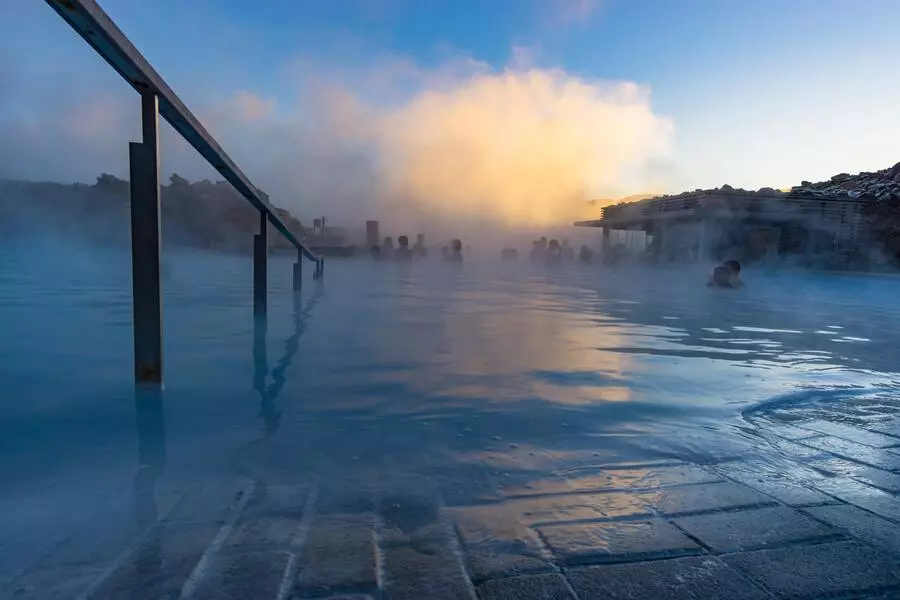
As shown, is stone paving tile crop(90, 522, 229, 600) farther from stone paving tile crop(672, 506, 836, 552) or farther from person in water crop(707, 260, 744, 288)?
person in water crop(707, 260, 744, 288)

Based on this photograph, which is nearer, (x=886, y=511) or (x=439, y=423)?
(x=886, y=511)

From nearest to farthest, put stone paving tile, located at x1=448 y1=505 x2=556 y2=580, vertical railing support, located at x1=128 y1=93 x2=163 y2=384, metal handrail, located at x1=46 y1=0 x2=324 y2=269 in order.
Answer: stone paving tile, located at x1=448 y1=505 x2=556 y2=580 < metal handrail, located at x1=46 y1=0 x2=324 y2=269 < vertical railing support, located at x1=128 y1=93 x2=163 y2=384

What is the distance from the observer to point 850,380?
4016mm

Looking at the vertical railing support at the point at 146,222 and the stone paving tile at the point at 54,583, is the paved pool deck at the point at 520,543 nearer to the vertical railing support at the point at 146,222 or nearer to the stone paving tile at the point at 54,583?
the stone paving tile at the point at 54,583

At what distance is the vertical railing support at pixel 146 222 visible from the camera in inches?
119

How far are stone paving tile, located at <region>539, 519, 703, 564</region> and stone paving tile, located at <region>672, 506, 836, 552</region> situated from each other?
7 cm

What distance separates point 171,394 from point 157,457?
3.52 ft

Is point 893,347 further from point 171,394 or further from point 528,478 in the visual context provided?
point 171,394

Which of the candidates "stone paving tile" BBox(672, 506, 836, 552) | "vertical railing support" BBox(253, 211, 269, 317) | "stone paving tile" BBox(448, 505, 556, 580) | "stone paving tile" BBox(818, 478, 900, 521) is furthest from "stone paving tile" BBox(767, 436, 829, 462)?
"vertical railing support" BBox(253, 211, 269, 317)

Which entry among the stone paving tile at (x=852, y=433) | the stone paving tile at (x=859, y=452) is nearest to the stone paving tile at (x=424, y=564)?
the stone paving tile at (x=859, y=452)

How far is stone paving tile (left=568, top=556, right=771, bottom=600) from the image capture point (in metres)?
1.31

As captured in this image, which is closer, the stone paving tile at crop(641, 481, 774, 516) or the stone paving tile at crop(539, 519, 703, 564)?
the stone paving tile at crop(539, 519, 703, 564)

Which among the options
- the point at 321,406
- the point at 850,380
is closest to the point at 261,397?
the point at 321,406

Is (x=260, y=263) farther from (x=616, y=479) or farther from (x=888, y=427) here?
(x=888, y=427)
